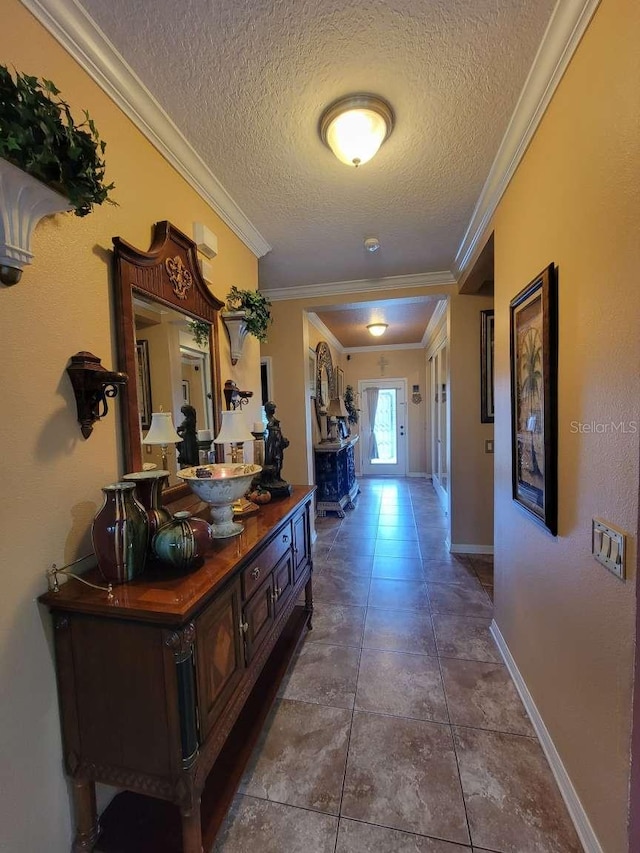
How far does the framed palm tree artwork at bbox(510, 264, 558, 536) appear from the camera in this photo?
1.38 meters

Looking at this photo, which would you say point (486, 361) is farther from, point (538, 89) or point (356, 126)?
point (356, 126)

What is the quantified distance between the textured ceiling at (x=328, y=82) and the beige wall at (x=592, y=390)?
280mm

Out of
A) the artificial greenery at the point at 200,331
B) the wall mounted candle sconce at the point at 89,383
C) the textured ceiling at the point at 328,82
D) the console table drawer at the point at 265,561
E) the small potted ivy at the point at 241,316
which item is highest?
the textured ceiling at the point at 328,82

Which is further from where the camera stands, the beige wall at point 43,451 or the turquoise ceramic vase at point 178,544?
the turquoise ceramic vase at point 178,544

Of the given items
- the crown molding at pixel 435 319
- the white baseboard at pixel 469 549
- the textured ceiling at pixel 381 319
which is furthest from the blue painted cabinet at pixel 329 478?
the crown molding at pixel 435 319

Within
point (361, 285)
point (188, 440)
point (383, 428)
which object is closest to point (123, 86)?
point (188, 440)

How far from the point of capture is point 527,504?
166 cm

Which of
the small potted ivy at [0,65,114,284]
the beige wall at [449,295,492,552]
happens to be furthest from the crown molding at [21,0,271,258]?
the beige wall at [449,295,492,552]

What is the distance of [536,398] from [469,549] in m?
2.44

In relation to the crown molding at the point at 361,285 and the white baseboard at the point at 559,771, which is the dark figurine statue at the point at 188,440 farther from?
the crown molding at the point at 361,285

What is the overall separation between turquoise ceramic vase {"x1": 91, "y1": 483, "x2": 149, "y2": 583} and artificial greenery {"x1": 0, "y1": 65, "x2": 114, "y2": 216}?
0.85 meters

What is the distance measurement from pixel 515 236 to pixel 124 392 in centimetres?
199

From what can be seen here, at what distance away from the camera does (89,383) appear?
1130 millimetres

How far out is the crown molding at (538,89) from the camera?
3.61ft
